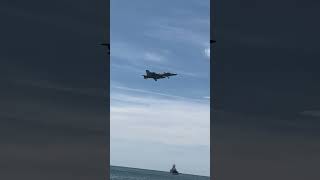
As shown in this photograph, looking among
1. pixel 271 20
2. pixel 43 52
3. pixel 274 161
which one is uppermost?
pixel 271 20

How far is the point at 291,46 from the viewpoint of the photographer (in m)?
6.18

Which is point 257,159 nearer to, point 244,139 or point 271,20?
point 244,139

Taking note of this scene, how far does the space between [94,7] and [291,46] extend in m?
2.25

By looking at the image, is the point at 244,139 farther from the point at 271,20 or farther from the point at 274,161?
the point at 271,20

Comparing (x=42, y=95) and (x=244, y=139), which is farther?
(x=244, y=139)

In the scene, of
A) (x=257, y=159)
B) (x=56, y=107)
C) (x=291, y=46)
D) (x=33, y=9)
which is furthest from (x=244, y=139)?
(x=33, y=9)

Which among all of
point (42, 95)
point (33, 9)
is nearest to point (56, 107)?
point (42, 95)

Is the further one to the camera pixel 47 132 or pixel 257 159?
pixel 257 159

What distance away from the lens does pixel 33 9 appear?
5789 millimetres

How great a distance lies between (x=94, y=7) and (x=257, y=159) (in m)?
2.53

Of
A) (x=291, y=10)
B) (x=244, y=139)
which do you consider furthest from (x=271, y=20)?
(x=244, y=139)

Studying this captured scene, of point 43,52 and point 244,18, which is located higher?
point 244,18

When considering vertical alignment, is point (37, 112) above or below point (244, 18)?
below

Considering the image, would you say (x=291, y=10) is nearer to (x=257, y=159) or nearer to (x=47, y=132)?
(x=257, y=159)
